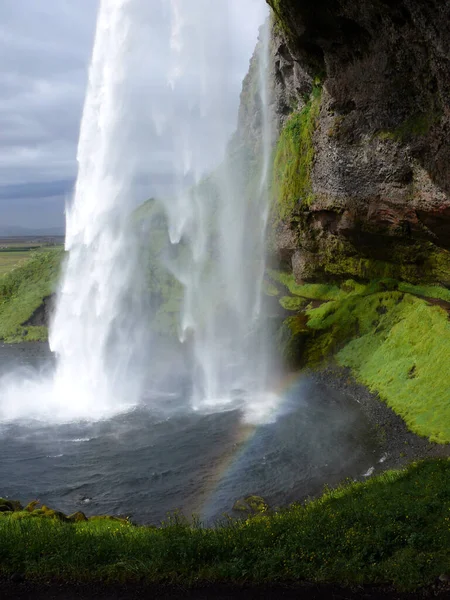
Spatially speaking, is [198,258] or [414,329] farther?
[198,258]

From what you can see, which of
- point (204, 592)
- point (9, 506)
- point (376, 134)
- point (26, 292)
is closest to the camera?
point (204, 592)

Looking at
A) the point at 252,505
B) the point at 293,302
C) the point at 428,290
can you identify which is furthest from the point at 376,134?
the point at 252,505

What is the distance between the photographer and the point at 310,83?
37.0 metres

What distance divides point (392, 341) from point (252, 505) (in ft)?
51.7

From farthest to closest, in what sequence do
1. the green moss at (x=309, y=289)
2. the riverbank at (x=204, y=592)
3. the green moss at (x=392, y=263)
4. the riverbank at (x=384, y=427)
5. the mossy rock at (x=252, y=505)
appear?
the green moss at (x=309, y=289)
the green moss at (x=392, y=263)
the riverbank at (x=384, y=427)
the mossy rock at (x=252, y=505)
the riverbank at (x=204, y=592)

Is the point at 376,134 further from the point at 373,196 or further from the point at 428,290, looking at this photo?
the point at 428,290

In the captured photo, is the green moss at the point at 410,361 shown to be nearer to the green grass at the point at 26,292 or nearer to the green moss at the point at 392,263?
the green moss at the point at 392,263

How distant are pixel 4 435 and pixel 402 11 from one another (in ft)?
74.5

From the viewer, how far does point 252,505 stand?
53.6ft

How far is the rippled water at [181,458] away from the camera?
1747 cm

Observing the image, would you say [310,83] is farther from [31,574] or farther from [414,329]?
[31,574]

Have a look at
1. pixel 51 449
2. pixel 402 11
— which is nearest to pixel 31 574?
pixel 51 449

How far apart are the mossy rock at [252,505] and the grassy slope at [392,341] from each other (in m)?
7.29

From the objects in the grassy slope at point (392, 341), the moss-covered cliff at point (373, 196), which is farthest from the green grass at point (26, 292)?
the grassy slope at point (392, 341)
